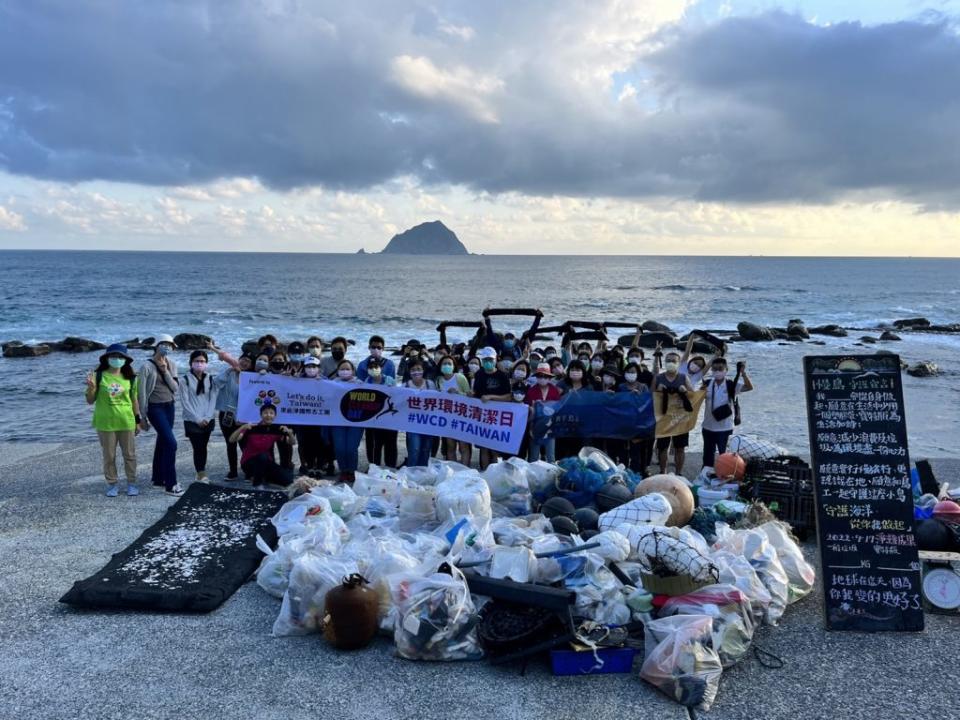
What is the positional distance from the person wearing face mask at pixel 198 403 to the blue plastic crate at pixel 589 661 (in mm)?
5846

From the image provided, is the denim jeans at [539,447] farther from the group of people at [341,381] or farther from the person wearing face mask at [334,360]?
the person wearing face mask at [334,360]

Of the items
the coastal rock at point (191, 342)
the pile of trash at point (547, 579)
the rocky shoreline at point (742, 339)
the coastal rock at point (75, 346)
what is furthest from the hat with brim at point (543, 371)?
the coastal rock at point (75, 346)

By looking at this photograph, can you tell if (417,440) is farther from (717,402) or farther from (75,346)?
(75,346)

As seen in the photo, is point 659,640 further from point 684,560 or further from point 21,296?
point 21,296

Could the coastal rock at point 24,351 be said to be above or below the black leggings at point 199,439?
above

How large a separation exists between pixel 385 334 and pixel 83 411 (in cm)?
2488

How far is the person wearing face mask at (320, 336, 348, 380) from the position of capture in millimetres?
9953

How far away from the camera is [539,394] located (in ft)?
31.1

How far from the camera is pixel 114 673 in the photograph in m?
4.96

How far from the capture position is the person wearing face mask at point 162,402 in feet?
28.6

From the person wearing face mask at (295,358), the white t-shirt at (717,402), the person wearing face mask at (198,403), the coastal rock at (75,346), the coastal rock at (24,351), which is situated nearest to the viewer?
the person wearing face mask at (198,403)

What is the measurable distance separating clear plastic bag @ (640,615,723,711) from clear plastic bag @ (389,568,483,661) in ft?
4.25

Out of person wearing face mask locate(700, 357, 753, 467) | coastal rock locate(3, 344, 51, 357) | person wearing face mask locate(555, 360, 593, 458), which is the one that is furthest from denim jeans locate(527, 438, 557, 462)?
coastal rock locate(3, 344, 51, 357)

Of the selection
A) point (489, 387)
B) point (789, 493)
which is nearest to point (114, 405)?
point (489, 387)
